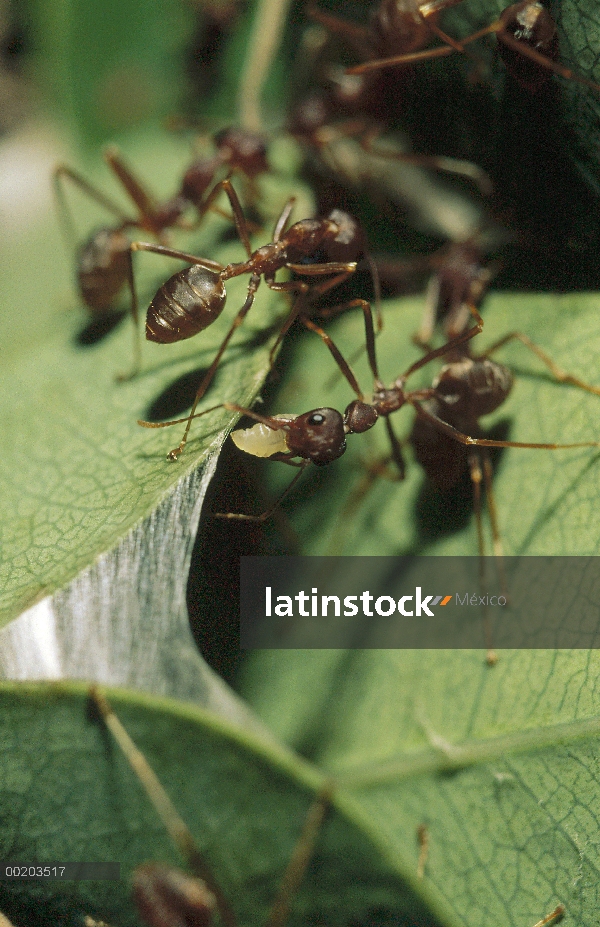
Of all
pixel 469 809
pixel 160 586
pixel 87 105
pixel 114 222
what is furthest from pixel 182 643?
pixel 87 105

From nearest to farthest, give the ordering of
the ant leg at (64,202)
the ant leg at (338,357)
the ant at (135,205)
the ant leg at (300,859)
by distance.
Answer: the ant leg at (300,859) < the ant leg at (338,357) < the ant at (135,205) < the ant leg at (64,202)

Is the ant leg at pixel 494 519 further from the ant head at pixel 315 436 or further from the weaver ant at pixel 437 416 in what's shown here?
the ant head at pixel 315 436

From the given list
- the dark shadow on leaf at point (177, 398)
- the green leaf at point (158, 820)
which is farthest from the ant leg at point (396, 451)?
the green leaf at point (158, 820)

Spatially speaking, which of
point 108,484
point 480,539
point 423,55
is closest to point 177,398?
point 108,484

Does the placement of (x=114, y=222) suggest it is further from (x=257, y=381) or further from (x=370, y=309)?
(x=257, y=381)

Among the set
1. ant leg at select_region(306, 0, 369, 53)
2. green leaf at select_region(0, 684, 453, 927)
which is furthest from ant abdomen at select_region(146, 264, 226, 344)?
ant leg at select_region(306, 0, 369, 53)

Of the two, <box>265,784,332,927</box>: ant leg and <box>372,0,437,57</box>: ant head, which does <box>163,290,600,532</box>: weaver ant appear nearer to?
<box>265,784,332,927</box>: ant leg

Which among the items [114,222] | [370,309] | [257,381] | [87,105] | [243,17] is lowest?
[257,381]
